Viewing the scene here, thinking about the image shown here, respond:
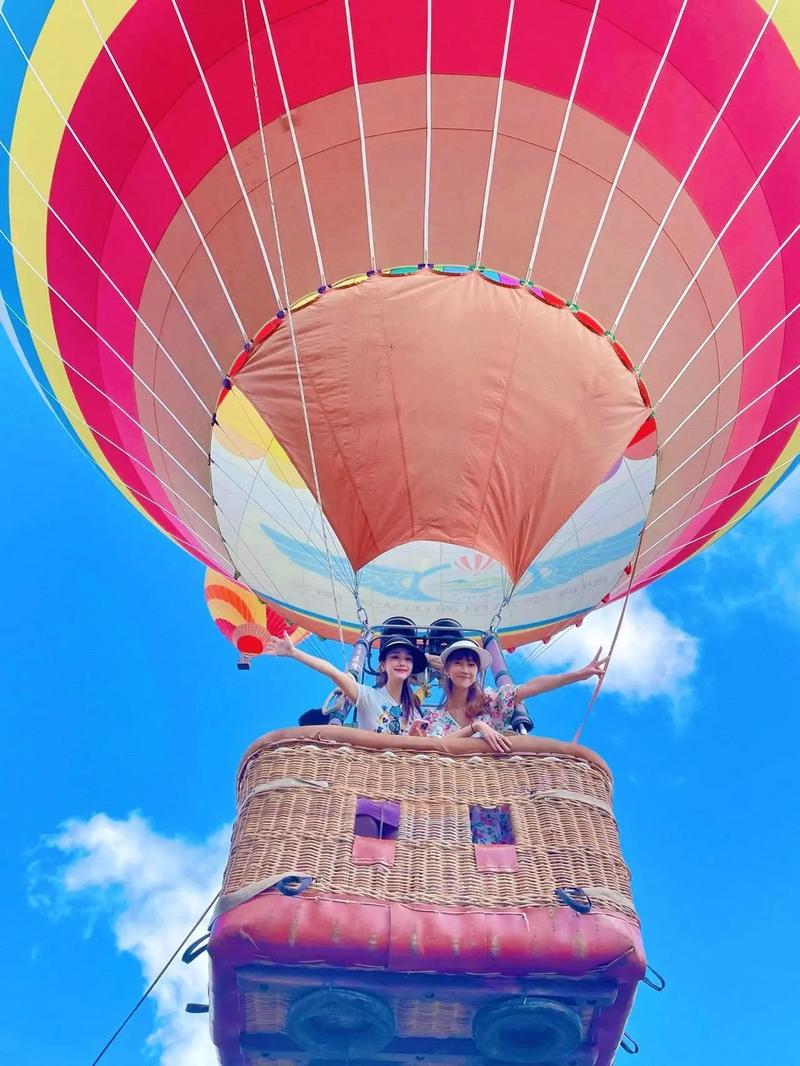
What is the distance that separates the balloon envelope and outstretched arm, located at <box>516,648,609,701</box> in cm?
119

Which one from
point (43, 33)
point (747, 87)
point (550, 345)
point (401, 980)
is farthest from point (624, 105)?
point (401, 980)

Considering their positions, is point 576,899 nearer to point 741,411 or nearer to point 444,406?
point 444,406

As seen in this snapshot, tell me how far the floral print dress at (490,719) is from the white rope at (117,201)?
2.01 metres

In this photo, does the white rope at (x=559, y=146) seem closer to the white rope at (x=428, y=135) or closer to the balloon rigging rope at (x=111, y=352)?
the white rope at (x=428, y=135)

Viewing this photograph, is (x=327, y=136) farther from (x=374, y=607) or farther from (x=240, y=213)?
(x=374, y=607)

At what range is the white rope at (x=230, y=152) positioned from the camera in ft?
15.0

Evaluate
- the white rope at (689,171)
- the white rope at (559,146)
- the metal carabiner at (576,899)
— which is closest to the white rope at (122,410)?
the white rope at (559,146)

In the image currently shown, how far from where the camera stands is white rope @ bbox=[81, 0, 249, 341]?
4746 mm

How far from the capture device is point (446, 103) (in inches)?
181

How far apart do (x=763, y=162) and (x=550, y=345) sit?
3.87 ft

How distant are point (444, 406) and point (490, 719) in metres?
1.53

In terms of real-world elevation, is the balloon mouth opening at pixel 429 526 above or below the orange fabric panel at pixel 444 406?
above

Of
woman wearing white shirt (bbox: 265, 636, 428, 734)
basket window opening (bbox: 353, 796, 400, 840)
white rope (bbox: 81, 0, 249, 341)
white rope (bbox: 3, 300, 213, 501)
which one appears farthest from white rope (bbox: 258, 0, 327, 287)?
basket window opening (bbox: 353, 796, 400, 840)

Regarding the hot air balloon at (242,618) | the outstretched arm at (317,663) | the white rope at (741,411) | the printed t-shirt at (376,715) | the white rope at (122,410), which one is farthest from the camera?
the hot air balloon at (242,618)
